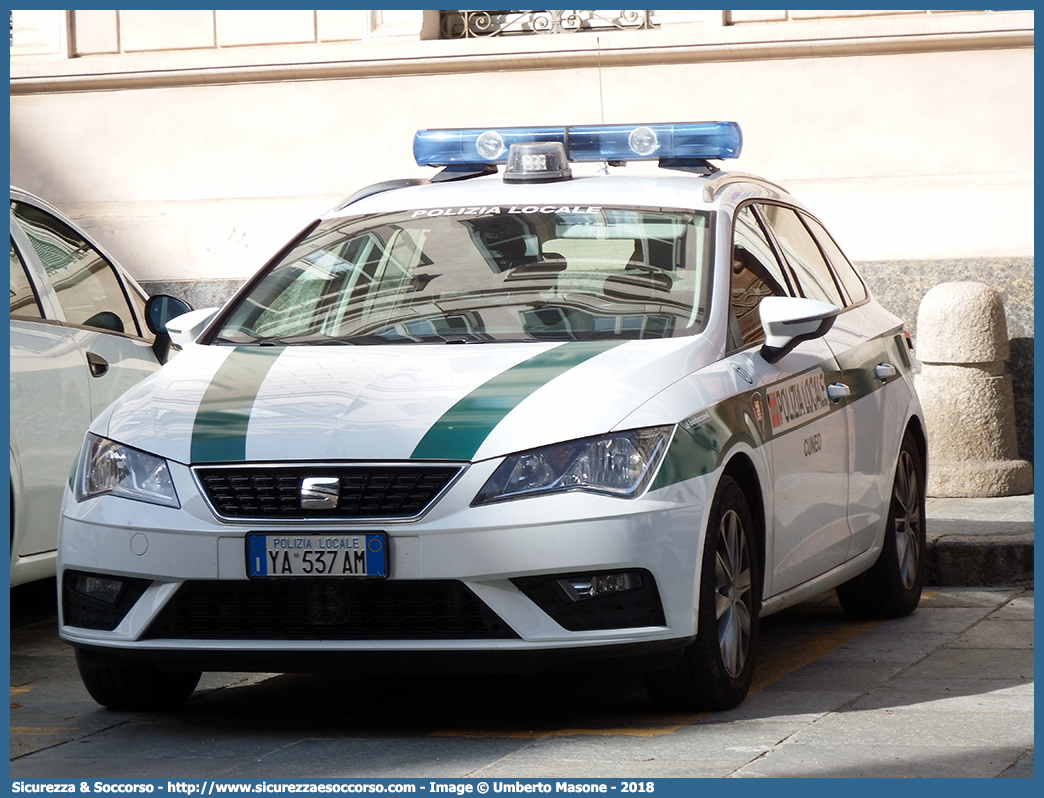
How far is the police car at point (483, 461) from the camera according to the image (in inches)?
178

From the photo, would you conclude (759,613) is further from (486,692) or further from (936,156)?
(936,156)

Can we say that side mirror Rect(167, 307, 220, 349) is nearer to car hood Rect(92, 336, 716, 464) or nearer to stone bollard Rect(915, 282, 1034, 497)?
car hood Rect(92, 336, 716, 464)

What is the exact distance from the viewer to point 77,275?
693cm

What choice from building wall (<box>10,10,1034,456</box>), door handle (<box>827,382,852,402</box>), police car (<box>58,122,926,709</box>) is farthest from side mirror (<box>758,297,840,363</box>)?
building wall (<box>10,10,1034,456</box>)

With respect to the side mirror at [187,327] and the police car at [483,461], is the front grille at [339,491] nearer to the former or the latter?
the police car at [483,461]

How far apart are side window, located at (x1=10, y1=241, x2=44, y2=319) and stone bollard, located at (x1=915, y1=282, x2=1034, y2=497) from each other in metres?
5.29

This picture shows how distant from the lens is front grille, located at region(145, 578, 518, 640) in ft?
14.9

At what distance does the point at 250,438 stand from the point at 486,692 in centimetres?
123

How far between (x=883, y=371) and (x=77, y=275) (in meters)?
3.17

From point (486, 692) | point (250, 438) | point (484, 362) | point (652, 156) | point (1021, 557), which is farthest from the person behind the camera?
point (1021, 557)

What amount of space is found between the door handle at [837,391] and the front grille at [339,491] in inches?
72.7

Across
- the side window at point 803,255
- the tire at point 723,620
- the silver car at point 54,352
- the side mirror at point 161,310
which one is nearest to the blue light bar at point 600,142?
the side window at point 803,255

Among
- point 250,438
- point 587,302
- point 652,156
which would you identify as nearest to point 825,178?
point 652,156

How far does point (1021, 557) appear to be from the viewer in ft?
25.2
